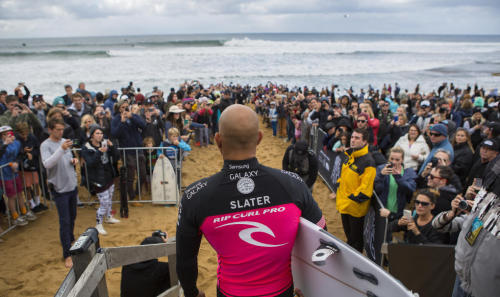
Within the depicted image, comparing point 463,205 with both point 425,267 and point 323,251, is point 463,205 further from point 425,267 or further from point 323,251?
point 323,251

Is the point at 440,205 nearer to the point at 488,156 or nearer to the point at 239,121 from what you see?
the point at 488,156

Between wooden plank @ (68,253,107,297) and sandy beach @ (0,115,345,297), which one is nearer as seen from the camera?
wooden plank @ (68,253,107,297)

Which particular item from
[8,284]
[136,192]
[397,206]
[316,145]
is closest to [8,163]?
[8,284]

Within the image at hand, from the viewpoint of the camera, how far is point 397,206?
Answer: 4.68 m

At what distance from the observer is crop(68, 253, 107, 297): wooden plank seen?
1431mm

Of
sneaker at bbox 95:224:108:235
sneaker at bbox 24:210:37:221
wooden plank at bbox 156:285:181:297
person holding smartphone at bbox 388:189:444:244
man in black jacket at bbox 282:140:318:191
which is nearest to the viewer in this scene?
wooden plank at bbox 156:285:181:297

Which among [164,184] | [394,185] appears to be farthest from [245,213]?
[164,184]

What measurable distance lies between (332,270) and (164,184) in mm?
5296

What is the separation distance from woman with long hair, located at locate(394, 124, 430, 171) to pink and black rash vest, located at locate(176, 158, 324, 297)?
518 centimetres

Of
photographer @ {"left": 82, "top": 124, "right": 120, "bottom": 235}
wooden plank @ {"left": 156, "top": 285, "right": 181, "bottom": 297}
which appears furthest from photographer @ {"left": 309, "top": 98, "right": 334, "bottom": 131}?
wooden plank @ {"left": 156, "top": 285, "right": 181, "bottom": 297}

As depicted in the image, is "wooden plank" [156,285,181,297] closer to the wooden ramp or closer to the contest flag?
the wooden ramp

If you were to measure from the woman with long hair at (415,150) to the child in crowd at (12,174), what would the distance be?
696 centimetres

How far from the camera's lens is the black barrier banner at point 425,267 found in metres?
3.10

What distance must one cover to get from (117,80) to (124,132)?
79.2ft
